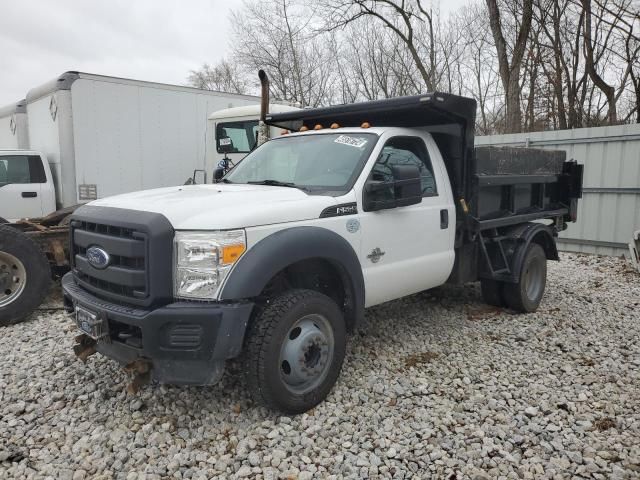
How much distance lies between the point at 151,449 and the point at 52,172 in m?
6.69

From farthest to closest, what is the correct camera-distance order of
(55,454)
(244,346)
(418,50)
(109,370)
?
1. (418,50)
2. (109,370)
3. (244,346)
4. (55,454)

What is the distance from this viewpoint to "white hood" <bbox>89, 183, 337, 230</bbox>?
3.14m

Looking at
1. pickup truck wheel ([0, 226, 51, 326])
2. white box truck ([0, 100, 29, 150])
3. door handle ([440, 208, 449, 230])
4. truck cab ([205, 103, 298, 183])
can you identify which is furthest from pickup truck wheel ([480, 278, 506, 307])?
white box truck ([0, 100, 29, 150])

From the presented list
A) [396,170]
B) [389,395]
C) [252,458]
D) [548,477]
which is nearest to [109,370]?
[252,458]

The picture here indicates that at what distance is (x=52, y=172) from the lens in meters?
8.42

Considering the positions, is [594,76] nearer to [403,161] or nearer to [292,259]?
[403,161]

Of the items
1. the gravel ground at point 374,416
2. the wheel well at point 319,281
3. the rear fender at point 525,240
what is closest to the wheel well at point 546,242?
the rear fender at point 525,240

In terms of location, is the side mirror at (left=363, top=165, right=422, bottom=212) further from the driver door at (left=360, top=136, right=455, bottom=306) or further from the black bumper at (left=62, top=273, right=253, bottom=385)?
the black bumper at (left=62, top=273, right=253, bottom=385)

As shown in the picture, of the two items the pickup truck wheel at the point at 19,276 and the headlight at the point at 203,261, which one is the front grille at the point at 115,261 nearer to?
the headlight at the point at 203,261

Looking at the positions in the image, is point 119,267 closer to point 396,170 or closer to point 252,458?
point 252,458

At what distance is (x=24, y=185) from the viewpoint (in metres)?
7.80

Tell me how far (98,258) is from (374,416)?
2.14 meters

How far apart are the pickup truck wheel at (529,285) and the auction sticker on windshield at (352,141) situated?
2496 millimetres

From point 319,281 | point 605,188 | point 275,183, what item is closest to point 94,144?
point 275,183
